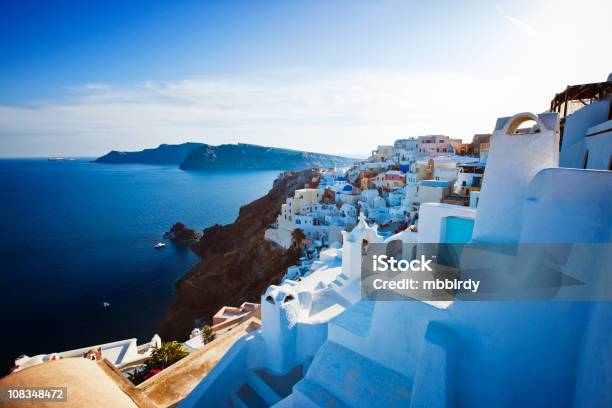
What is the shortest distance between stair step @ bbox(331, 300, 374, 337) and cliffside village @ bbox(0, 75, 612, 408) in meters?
0.04

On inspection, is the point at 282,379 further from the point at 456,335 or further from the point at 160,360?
the point at 456,335

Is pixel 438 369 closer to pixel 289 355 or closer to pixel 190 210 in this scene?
pixel 289 355

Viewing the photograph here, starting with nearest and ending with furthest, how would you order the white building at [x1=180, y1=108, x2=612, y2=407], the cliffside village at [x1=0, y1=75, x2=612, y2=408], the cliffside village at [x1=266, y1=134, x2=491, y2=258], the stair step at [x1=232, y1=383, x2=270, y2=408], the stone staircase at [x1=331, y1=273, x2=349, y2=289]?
the cliffside village at [x1=0, y1=75, x2=612, y2=408], the white building at [x1=180, y1=108, x2=612, y2=407], the stair step at [x1=232, y1=383, x2=270, y2=408], the stone staircase at [x1=331, y1=273, x2=349, y2=289], the cliffside village at [x1=266, y1=134, x2=491, y2=258]

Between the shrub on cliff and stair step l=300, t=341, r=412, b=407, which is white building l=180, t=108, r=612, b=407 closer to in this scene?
stair step l=300, t=341, r=412, b=407

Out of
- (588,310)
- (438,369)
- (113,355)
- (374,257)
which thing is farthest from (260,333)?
(113,355)

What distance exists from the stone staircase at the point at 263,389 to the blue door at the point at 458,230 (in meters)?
6.38

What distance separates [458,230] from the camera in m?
8.66

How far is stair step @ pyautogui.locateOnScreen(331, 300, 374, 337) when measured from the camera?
275 inches

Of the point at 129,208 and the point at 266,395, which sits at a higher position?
the point at 266,395

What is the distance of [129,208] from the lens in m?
75.9

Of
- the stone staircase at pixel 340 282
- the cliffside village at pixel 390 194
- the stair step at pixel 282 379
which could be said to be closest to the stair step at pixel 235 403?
the stair step at pixel 282 379

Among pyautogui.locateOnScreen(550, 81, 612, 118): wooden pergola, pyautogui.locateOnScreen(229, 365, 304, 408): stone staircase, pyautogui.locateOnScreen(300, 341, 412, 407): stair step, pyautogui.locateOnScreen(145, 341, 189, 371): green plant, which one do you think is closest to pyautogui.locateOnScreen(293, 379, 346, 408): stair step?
pyautogui.locateOnScreen(300, 341, 412, 407): stair step

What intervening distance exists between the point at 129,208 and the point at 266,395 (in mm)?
81793

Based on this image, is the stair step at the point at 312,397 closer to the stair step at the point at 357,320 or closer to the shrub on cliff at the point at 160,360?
the stair step at the point at 357,320
